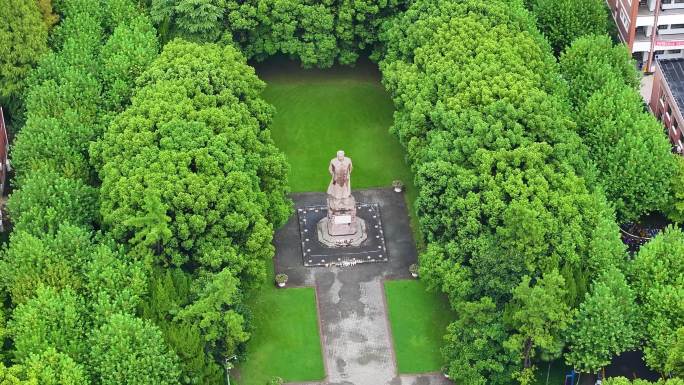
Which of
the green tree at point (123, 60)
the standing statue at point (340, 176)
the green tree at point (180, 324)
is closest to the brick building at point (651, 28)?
the standing statue at point (340, 176)

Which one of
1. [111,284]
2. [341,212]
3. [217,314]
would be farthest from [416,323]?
[111,284]

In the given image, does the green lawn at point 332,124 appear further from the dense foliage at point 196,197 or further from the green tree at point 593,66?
the green tree at point 593,66

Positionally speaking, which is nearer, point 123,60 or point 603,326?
point 603,326

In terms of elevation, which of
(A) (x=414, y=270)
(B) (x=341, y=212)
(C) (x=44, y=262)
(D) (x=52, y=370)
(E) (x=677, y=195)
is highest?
(B) (x=341, y=212)

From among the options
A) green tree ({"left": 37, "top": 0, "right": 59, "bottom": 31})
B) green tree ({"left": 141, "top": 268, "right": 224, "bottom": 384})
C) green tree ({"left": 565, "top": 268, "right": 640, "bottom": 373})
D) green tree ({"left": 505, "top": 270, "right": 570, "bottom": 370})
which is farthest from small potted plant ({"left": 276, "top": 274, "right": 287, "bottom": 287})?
green tree ({"left": 37, "top": 0, "right": 59, "bottom": 31})

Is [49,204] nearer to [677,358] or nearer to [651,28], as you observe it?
[677,358]

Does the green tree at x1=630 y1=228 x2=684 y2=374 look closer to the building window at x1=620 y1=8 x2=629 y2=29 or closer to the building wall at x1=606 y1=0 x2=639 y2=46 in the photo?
the building wall at x1=606 y1=0 x2=639 y2=46
